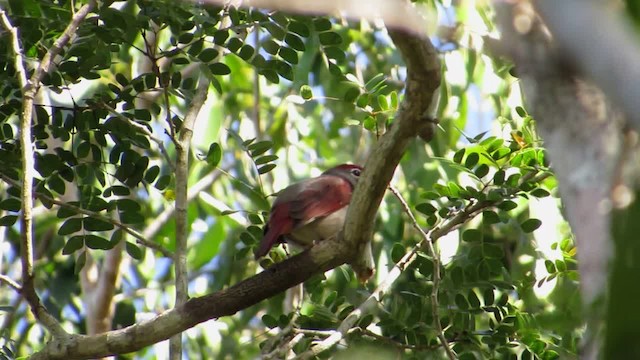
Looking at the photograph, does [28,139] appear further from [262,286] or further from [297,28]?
[297,28]

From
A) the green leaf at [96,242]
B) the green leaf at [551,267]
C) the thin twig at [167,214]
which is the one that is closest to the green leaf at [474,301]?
the green leaf at [551,267]

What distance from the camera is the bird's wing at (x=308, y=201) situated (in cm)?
571

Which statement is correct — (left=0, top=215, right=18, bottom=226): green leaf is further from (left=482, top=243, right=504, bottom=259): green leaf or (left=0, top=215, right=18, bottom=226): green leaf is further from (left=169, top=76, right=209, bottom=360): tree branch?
(left=482, top=243, right=504, bottom=259): green leaf

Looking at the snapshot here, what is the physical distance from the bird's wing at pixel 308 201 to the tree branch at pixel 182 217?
0.88 metres

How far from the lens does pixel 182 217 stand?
4.65 m

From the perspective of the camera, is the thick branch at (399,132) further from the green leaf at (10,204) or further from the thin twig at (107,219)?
the green leaf at (10,204)

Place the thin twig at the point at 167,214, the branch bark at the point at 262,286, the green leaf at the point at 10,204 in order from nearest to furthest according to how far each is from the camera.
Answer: the branch bark at the point at 262,286, the green leaf at the point at 10,204, the thin twig at the point at 167,214

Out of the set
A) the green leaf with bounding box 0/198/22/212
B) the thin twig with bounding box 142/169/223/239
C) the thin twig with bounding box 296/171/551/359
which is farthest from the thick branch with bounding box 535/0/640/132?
the thin twig with bounding box 142/169/223/239

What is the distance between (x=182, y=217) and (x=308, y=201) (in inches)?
67.3

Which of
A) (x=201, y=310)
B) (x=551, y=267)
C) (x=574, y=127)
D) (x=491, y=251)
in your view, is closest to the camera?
(x=574, y=127)

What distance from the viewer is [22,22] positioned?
4625 millimetres

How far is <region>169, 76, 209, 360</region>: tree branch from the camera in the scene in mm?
4547

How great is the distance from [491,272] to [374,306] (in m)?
0.66

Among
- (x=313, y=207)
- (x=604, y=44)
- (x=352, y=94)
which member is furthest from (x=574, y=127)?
(x=313, y=207)
